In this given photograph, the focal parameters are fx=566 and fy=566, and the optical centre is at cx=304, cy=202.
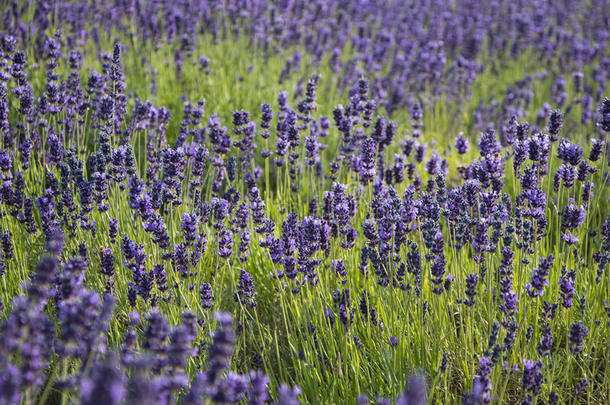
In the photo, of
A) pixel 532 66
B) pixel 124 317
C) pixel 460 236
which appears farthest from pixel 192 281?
pixel 532 66

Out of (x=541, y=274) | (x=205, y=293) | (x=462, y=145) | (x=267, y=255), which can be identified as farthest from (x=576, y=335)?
(x=462, y=145)

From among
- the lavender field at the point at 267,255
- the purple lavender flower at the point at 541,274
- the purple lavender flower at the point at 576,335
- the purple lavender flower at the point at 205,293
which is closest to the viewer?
the lavender field at the point at 267,255

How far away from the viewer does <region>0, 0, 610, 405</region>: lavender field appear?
1.84 m

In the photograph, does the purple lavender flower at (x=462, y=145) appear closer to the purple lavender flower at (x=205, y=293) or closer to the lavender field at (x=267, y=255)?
the lavender field at (x=267, y=255)

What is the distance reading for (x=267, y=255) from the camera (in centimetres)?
348

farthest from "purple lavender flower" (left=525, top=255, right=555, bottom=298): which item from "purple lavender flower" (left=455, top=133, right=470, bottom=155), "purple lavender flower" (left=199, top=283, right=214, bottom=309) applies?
"purple lavender flower" (left=455, top=133, right=470, bottom=155)

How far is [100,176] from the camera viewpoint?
2.94 m

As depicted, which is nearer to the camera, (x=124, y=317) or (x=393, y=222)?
(x=393, y=222)

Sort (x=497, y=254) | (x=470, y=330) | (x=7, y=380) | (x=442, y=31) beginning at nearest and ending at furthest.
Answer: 1. (x=7, y=380)
2. (x=470, y=330)
3. (x=497, y=254)
4. (x=442, y=31)

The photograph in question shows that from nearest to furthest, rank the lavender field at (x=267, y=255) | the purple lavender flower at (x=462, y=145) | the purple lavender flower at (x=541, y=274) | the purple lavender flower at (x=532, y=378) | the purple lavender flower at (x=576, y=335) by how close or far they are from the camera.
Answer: the lavender field at (x=267, y=255) < the purple lavender flower at (x=532, y=378) < the purple lavender flower at (x=576, y=335) < the purple lavender flower at (x=541, y=274) < the purple lavender flower at (x=462, y=145)

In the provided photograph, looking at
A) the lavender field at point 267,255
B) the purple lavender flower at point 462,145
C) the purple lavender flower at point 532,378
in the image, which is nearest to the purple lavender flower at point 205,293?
the lavender field at point 267,255

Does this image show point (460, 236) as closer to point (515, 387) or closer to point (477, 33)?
point (515, 387)

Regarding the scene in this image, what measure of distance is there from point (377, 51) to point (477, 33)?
265 cm

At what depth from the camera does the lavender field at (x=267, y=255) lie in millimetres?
1838
